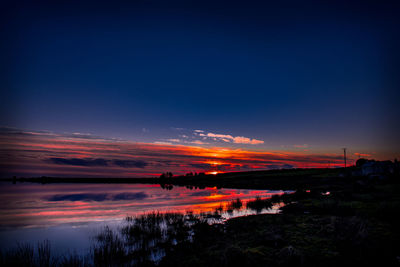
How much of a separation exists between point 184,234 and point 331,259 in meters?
9.90

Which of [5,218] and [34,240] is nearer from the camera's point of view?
[34,240]

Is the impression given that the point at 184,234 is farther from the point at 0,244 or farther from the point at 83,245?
the point at 0,244

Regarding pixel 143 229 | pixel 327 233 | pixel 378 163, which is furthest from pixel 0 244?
pixel 378 163

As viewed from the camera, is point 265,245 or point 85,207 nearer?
point 265,245

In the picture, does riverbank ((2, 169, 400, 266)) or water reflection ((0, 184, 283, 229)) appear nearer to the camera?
riverbank ((2, 169, 400, 266))

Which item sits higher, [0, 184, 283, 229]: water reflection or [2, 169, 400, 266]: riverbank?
[2, 169, 400, 266]: riverbank

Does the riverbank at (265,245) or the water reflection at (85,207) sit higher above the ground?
the riverbank at (265,245)

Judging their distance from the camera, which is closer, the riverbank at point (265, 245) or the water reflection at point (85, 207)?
the riverbank at point (265, 245)

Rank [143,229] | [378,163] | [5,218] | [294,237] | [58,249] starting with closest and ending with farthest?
[294,237], [58,249], [143,229], [5,218], [378,163]

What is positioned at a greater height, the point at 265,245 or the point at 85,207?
the point at 265,245

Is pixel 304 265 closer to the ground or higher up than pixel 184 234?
higher up

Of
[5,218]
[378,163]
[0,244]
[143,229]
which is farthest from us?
[378,163]

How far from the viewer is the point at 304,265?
31.5ft

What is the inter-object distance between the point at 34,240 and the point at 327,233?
21.2 m
